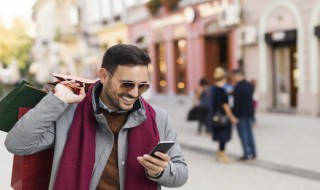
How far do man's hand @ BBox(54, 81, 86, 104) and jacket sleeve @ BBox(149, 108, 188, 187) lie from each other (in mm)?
432

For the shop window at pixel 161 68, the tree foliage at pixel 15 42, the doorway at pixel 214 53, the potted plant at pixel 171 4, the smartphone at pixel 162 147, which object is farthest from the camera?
the tree foliage at pixel 15 42

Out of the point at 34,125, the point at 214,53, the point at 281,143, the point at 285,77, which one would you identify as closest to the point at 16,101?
the point at 34,125

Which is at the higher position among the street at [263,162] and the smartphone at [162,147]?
the smartphone at [162,147]

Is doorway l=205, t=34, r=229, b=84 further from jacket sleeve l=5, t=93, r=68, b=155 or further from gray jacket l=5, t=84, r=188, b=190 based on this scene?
jacket sleeve l=5, t=93, r=68, b=155

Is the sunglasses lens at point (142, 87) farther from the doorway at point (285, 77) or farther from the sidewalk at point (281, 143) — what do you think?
the doorway at point (285, 77)

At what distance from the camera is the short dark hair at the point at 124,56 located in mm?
2004

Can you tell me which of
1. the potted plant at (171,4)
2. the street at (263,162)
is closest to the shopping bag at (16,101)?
the street at (263,162)

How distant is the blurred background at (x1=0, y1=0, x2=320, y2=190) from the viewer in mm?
7230

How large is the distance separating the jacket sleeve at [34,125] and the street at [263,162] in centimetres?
434

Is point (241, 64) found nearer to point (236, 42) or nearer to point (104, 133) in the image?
point (236, 42)

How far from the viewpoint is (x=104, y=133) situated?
206cm

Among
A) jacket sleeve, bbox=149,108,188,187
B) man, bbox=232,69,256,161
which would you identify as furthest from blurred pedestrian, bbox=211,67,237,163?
jacket sleeve, bbox=149,108,188,187

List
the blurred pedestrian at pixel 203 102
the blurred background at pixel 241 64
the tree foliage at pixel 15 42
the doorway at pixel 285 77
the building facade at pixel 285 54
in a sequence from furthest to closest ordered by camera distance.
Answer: the tree foliage at pixel 15 42
the doorway at pixel 285 77
the building facade at pixel 285 54
the blurred pedestrian at pixel 203 102
the blurred background at pixel 241 64

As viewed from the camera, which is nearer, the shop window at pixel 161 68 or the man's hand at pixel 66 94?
the man's hand at pixel 66 94
